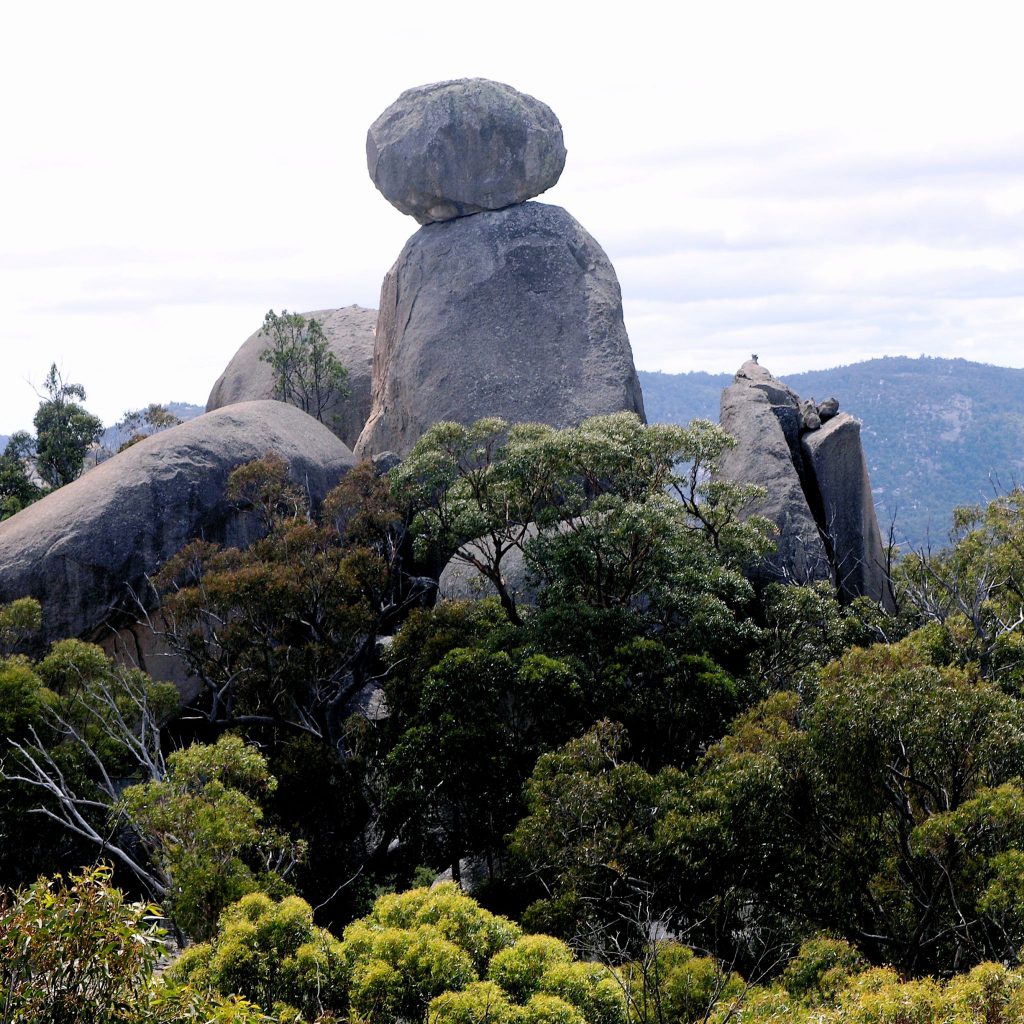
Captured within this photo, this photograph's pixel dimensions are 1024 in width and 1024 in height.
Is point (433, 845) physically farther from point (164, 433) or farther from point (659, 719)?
point (164, 433)

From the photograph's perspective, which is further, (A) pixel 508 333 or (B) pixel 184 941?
(A) pixel 508 333

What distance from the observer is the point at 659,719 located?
19.6m

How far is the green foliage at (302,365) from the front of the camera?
37844 millimetres

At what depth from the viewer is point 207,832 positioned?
1523cm

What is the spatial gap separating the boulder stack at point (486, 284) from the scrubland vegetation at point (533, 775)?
621cm

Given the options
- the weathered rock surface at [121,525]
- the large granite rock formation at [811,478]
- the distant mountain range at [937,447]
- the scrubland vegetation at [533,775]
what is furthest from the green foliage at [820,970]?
the distant mountain range at [937,447]

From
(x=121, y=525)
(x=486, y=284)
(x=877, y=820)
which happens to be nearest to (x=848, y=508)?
(x=486, y=284)

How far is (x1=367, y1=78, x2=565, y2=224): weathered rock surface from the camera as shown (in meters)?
34.3

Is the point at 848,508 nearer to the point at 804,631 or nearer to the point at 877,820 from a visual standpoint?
the point at 804,631

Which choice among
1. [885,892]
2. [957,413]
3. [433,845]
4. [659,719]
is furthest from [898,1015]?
[957,413]

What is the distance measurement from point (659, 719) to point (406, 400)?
16.7m

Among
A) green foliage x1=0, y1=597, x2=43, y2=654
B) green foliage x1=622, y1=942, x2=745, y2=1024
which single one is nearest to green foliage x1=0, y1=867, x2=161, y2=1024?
green foliage x1=622, y1=942, x2=745, y2=1024

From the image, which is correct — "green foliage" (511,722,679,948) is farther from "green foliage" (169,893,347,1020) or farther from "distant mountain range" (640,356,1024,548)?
"distant mountain range" (640,356,1024,548)

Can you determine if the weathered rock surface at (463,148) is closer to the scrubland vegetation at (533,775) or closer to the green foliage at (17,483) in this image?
the scrubland vegetation at (533,775)
